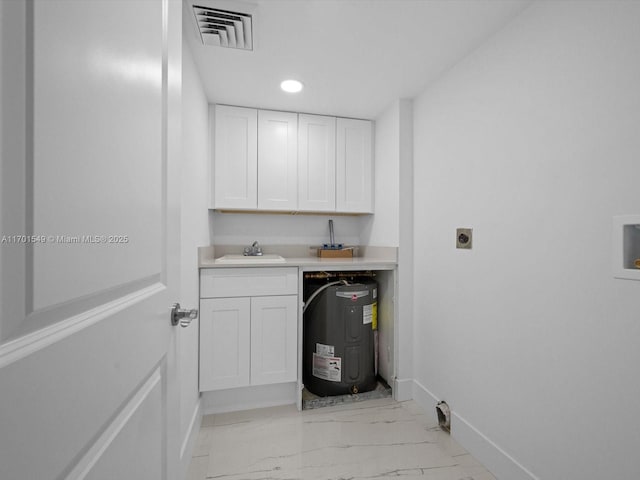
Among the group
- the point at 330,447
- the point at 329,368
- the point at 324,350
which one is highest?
the point at 324,350

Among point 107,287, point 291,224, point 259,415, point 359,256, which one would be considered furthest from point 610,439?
point 291,224

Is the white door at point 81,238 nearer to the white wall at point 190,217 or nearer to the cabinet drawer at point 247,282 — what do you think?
the white wall at point 190,217

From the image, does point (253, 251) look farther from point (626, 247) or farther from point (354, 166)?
point (626, 247)

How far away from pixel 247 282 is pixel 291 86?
1367mm

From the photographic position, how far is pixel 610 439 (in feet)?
3.38

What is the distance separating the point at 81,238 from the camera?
1.36 feet

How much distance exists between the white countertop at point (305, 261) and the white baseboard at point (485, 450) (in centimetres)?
95

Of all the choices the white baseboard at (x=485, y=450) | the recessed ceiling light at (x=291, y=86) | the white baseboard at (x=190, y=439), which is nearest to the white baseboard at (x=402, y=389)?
the white baseboard at (x=485, y=450)

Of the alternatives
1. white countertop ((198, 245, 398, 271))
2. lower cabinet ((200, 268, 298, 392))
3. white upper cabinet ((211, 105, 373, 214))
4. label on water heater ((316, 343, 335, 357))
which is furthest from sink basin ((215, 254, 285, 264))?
label on water heater ((316, 343, 335, 357))

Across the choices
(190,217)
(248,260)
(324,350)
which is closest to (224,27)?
(190,217)

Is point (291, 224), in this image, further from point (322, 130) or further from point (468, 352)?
point (468, 352)

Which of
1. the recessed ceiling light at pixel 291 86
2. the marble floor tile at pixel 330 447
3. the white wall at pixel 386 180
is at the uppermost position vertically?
the recessed ceiling light at pixel 291 86

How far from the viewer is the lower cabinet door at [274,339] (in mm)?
2008

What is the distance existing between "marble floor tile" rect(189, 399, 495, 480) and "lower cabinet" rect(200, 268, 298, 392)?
256 millimetres
